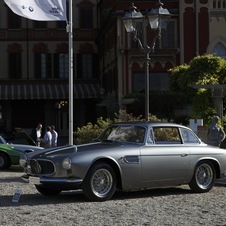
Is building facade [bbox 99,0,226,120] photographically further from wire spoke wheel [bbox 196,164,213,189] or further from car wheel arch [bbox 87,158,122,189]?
car wheel arch [bbox 87,158,122,189]

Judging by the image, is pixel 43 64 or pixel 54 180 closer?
pixel 54 180

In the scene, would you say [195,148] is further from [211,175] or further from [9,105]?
[9,105]

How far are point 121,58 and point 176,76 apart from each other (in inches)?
358

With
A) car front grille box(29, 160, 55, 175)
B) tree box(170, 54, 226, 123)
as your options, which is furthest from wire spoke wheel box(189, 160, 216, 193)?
tree box(170, 54, 226, 123)

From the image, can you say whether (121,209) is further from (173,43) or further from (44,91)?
(44,91)

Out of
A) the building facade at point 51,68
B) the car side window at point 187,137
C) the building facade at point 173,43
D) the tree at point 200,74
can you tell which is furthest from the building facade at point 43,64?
the car side window at point 187,137

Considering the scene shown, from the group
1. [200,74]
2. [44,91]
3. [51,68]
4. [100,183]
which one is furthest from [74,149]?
[51,68]

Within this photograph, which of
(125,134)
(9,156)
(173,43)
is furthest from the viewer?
(173,43)

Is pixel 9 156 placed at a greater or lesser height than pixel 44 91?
lesser

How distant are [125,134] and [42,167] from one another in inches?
75.8

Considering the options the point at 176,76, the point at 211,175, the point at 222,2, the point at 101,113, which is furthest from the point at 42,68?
the point at 211,175

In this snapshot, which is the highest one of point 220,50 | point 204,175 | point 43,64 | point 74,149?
point 43,64

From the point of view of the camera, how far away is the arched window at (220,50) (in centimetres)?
3791

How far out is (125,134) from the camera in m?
12.0
